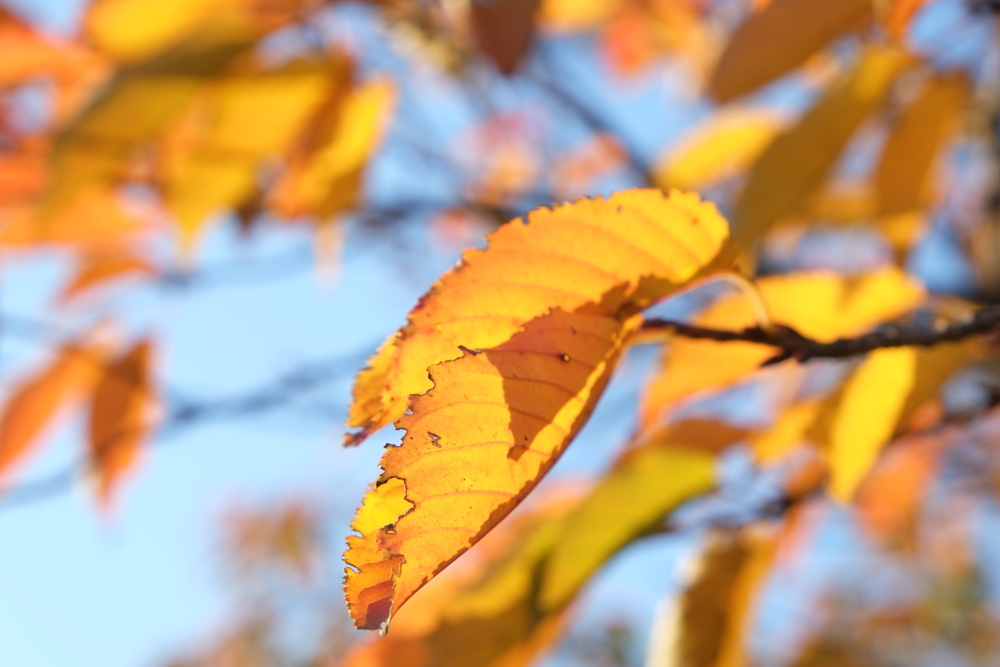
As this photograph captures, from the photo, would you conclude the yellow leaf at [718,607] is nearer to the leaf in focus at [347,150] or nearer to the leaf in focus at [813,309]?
the leaf in focus at [813,309]

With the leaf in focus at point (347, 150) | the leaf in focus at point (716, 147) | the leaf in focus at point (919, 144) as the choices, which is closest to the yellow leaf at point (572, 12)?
the leaf in focus at point (716, 147)

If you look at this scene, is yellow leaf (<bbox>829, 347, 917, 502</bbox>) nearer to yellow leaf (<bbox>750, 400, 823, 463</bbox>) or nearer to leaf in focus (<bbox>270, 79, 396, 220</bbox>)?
yellow leaf (<bbox>750, 400, 823, 463</bbox>)

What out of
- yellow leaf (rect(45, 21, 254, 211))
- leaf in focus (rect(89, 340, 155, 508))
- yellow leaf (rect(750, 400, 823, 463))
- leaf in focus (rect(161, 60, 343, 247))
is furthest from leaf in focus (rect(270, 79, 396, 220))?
yellow leaf (rect(750, 400, 823, 463))

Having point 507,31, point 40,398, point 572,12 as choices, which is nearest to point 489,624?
point 507,31

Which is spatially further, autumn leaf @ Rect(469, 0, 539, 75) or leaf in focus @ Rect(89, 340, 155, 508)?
leaf in focus @ Rect(89, 340, 155, 508)

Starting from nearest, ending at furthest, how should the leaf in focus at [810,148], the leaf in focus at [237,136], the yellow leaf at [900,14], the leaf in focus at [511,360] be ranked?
1. the leaf in focus at [511,360]
2. the yellow leaf at [900,14]
3. the leaf in focus at [810,148]
4. the leaf in focus at [237,136]

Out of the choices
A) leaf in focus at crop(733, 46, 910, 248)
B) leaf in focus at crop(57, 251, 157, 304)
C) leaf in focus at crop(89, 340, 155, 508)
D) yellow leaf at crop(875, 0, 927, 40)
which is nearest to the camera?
yellow leaf at crop(875, 0, 927, 40)
